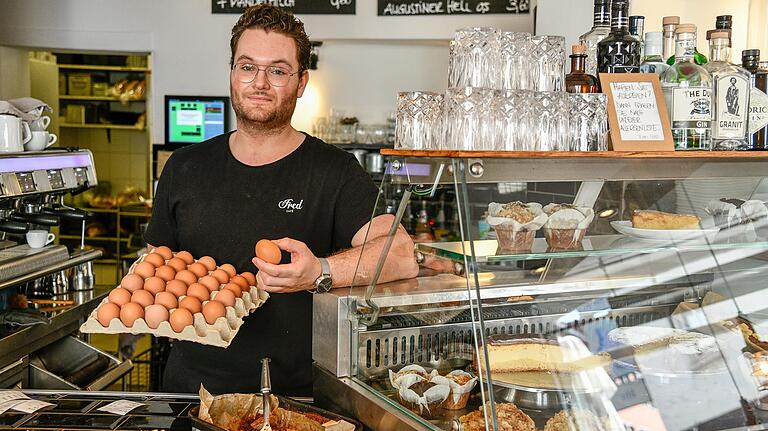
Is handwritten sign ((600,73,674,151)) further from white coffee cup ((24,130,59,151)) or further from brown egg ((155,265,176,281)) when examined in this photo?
white coffee cup ((24,130,59,151))

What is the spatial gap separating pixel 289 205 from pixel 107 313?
69 centimetres

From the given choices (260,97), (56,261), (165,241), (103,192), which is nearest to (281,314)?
(165,241)

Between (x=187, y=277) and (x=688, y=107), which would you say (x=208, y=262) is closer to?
(x=187, y=277)

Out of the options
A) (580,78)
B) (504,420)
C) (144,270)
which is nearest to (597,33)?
(580,78)

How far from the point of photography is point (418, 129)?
5.69 feet

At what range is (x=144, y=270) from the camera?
2275mm

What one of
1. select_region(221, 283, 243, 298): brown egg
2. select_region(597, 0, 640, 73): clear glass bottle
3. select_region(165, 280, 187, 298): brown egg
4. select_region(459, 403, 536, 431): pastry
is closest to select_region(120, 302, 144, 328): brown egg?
select_region(165, 280, 187, 298): brown egg

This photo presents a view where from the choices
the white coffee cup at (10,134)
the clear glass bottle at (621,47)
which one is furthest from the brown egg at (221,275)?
the white coffee cup at (10,134)

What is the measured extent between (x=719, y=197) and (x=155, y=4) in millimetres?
5754

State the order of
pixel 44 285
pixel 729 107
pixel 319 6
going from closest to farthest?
pixel 729 107, pixel 44 285, pixel 319 6

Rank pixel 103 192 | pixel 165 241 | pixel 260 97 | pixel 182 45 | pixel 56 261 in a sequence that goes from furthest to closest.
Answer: pixel 103 192
pixel 182 45
pixel 56 261
pixel 165 241
pixel 260 97

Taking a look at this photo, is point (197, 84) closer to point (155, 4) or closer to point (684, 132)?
point (155, 4)

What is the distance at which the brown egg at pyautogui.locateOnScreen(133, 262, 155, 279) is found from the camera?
227 centimetres

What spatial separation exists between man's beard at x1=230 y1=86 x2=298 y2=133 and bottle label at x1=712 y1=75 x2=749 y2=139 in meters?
1.20
